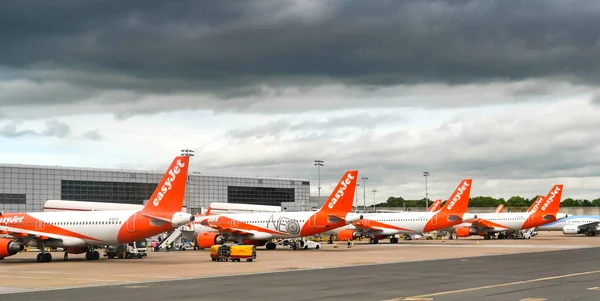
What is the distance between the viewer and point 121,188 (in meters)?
146

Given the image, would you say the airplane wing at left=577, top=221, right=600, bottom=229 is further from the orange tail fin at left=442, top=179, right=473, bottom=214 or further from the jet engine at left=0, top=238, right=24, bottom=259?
the jet engine at left=0, top=238, right=24, bottom=259

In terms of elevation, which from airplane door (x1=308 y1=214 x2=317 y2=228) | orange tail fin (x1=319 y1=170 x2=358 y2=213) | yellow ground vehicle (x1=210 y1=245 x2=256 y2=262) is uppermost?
orange tail fin (x1=319 y1=170 x2=358 y2=213)

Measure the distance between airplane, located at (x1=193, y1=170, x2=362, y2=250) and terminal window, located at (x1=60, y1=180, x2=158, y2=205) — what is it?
194 feet

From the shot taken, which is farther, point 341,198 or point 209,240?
point 209,240

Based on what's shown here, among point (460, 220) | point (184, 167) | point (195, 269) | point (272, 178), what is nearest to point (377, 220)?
point (460, 220)

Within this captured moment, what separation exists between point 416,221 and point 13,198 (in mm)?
75995

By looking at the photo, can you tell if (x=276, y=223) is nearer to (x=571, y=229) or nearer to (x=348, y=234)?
(x=348, y=234)

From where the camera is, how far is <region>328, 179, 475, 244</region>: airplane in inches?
3605

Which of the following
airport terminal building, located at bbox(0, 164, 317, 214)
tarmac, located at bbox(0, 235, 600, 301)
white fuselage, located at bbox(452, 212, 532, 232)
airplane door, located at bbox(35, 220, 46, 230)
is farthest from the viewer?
airport terminal building, located at bbox(0, 164, 317, 214)

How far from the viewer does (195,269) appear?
47000 mm

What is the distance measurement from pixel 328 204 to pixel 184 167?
2039cm

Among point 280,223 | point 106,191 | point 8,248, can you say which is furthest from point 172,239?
point 106,191

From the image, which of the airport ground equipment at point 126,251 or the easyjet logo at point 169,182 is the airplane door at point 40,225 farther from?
the easyjet logo at point 169,182

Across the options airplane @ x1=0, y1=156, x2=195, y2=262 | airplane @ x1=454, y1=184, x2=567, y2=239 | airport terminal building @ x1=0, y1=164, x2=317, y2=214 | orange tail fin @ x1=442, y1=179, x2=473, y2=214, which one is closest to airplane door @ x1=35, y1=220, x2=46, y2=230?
airplane @ x1=0, y1=156, x2=195, y2=262
